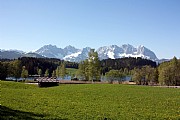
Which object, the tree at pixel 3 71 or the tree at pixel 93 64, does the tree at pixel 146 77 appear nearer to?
the tree at pixel 93 64

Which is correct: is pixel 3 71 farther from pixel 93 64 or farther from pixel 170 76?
pixel 170 76

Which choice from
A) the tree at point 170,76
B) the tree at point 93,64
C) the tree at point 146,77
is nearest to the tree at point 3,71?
the tree at point 93,64

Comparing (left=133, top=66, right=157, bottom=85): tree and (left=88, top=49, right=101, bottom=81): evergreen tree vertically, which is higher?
(left=88, top=49, right=101, bottom=81): evergreen tree

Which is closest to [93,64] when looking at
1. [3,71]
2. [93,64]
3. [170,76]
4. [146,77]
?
[93,64]

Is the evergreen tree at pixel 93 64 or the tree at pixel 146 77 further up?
the evergreen tree at pixel 93 64

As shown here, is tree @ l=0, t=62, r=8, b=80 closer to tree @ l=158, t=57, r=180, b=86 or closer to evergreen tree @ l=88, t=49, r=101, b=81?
evergreen tree @ l=88, t=49, r=101, b=81

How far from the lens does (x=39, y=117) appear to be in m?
21.4

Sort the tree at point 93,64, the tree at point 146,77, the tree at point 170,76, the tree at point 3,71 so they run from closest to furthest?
1. the tree at point 93,64
2. the tree at point 3,71
3. the tree at point 170,76
4. the tree at point 146,77

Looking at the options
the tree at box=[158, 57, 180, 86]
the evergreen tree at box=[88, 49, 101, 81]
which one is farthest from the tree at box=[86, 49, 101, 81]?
the tree at box=[158, 57, 180, 86]

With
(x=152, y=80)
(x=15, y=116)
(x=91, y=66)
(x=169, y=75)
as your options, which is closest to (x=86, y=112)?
(x=15, y=116)

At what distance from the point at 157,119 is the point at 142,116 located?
64.0 inches

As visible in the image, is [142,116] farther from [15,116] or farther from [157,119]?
[15,116]

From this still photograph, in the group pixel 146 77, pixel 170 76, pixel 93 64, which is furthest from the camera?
pixel 146 77

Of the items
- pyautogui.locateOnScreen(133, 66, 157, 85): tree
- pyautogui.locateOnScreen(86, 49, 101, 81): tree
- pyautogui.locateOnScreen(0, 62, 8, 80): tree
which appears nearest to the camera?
pyautogui.locateOnScreen(86, 49, 101, 81): tree
